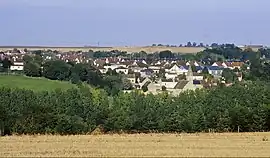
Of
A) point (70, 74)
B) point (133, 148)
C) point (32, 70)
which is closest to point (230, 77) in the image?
point (70, 74)

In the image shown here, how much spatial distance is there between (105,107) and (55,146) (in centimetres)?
3065

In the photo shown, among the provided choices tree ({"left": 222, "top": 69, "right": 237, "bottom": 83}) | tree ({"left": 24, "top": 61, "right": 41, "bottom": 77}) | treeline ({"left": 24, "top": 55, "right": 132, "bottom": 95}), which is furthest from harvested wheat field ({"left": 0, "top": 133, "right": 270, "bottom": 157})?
tree ({"left": 222, "top": 69, "right": 237, "bottom": 83})

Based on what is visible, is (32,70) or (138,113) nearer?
(138,113)

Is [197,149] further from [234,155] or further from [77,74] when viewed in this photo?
[77,74]

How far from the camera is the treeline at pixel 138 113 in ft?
159

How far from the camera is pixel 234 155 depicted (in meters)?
23.6

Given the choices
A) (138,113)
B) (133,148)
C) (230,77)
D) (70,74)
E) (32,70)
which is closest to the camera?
(133,148)

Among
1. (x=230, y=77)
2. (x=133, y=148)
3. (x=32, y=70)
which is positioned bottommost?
(x=230, y=77)

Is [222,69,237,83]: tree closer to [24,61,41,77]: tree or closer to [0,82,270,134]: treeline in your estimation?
[24,61,41,77]: tree

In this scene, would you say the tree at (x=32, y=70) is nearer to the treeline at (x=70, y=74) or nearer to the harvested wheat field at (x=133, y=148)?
the treeline at (x=70, y=74)

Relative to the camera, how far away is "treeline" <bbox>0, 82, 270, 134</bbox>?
1906 inches

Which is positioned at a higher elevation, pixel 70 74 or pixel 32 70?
pixel 32 70

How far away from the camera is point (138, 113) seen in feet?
179

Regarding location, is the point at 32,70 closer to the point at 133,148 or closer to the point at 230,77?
the point at 230,77
